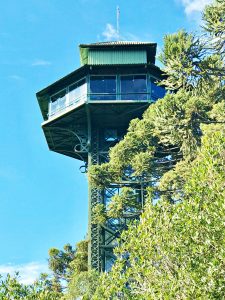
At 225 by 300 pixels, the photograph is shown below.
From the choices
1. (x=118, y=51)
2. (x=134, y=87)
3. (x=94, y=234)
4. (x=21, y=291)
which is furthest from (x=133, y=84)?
(x=21, y=291)

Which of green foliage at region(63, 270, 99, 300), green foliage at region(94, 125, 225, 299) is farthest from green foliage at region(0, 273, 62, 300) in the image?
green foliage at region(63, 270, 99, 300)

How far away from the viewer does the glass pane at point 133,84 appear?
3034cm

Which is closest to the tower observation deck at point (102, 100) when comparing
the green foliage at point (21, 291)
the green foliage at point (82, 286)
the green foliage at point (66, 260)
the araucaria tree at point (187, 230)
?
the green foliage at point (66, 260)

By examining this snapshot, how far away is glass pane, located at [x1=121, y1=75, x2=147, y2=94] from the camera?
3034 centimetres

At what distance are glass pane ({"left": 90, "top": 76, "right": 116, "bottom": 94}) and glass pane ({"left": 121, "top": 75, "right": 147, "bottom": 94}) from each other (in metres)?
0.62

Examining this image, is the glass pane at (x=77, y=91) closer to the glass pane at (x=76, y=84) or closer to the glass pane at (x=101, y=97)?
the glass pane at (x=76, y=84)

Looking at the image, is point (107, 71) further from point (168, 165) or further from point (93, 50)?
point (168, 165)

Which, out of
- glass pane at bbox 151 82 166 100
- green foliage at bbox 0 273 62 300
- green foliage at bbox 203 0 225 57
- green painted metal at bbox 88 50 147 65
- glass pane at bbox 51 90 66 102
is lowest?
green foliage at bbox 0 273 62 300

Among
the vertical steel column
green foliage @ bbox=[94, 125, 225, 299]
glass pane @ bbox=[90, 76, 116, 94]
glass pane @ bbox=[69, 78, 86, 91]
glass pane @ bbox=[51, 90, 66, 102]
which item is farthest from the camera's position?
glass pane @ bbox=[51, 90, 66, 102]

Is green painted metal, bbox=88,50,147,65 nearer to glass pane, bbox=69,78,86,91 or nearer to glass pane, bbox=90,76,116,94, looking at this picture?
glass pane, bbox=90,76,116,94

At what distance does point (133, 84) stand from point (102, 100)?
231 cm

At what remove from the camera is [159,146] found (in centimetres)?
2773

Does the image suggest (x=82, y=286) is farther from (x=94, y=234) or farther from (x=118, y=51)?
(x=118, y=51)

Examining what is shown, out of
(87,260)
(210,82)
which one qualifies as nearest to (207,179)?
(210,82)
